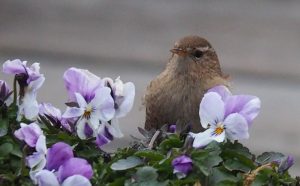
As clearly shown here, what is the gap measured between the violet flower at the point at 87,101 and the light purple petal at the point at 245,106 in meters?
0.18

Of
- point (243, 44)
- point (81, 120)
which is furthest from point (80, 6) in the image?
point (81, 120)

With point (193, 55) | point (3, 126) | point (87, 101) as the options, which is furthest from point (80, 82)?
point (193, 55)

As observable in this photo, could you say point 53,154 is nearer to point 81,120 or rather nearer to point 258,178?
point 81,120

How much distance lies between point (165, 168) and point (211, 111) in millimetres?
148

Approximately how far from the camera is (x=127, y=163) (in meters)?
1.33

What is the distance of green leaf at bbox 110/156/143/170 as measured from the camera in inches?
51.9

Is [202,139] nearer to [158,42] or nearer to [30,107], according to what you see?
[30,107]

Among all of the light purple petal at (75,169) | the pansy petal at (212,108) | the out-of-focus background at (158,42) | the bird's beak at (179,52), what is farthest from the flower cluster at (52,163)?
the out-of-focus background at (158,42)

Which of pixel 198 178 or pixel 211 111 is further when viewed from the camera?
pixel 211 111

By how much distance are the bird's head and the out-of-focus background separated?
1.71 meters

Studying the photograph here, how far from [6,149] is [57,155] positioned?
0.08m

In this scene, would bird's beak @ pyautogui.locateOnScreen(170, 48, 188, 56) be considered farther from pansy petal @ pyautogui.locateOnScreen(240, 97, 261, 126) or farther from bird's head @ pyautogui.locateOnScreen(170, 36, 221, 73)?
pansy petal @ pyautogui.locateOnScreen(240, 97, 261, 126)

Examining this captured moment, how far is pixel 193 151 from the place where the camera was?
133 cm

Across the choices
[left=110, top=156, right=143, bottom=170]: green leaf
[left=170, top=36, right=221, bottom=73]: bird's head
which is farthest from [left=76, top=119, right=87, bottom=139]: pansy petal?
[left=170, top=36, right=221, bottom=73]: bird's head
